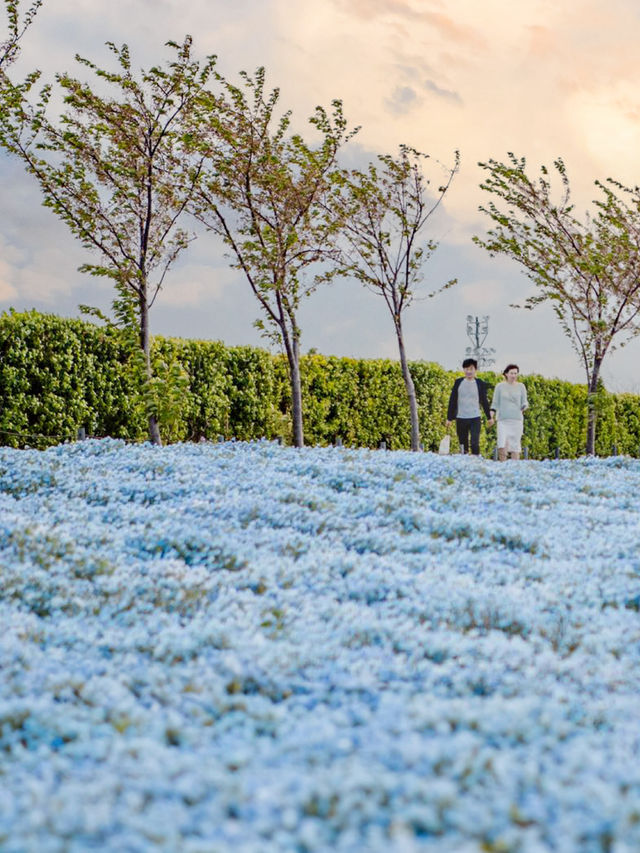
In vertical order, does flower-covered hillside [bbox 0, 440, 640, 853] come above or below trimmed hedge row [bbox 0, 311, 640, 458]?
below

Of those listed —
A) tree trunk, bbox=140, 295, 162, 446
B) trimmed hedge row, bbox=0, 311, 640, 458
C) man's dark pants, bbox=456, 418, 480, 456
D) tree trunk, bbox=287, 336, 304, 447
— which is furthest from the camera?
tree trunk, bbox=287, 336, 304, 447

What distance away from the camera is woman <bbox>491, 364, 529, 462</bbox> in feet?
46.1

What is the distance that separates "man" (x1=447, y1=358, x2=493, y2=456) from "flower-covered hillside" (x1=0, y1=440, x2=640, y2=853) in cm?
682

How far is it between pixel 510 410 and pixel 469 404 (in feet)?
2.57

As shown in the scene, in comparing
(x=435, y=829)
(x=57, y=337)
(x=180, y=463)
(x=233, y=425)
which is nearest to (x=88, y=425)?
(x=57, y=337)

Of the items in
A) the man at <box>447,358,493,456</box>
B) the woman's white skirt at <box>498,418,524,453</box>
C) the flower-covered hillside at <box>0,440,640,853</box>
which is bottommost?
the flower-covered hillside at <box>0,440,640,853</box>

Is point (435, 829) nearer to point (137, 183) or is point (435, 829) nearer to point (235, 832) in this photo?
point (235, 832)

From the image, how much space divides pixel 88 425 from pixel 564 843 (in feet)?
43.5

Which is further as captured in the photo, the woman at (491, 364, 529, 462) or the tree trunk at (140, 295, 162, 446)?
the woman at (491, 364, 529, 462)

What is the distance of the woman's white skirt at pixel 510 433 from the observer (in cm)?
1411

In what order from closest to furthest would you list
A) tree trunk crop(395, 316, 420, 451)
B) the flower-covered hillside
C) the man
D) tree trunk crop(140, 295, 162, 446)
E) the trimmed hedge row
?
1. the flower-covered hillside
2. the trimmed hedge row
3. tree trunk crop(140, 295, 162, 446)
4. the man
5. tree trunk crop(395, 316, 420, 451)

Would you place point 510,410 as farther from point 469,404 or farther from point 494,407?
point 469,404

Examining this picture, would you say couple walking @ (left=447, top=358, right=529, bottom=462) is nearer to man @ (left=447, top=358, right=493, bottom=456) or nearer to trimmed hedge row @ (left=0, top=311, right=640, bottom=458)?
man @ (left=447, top=358, right=493, bottom=456)

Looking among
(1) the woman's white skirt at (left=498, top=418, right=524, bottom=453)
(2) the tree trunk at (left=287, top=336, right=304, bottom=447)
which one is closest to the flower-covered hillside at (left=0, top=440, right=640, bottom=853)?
(1) the woman's white skirt at (left=498, top=418, right=524, bottom=453)
